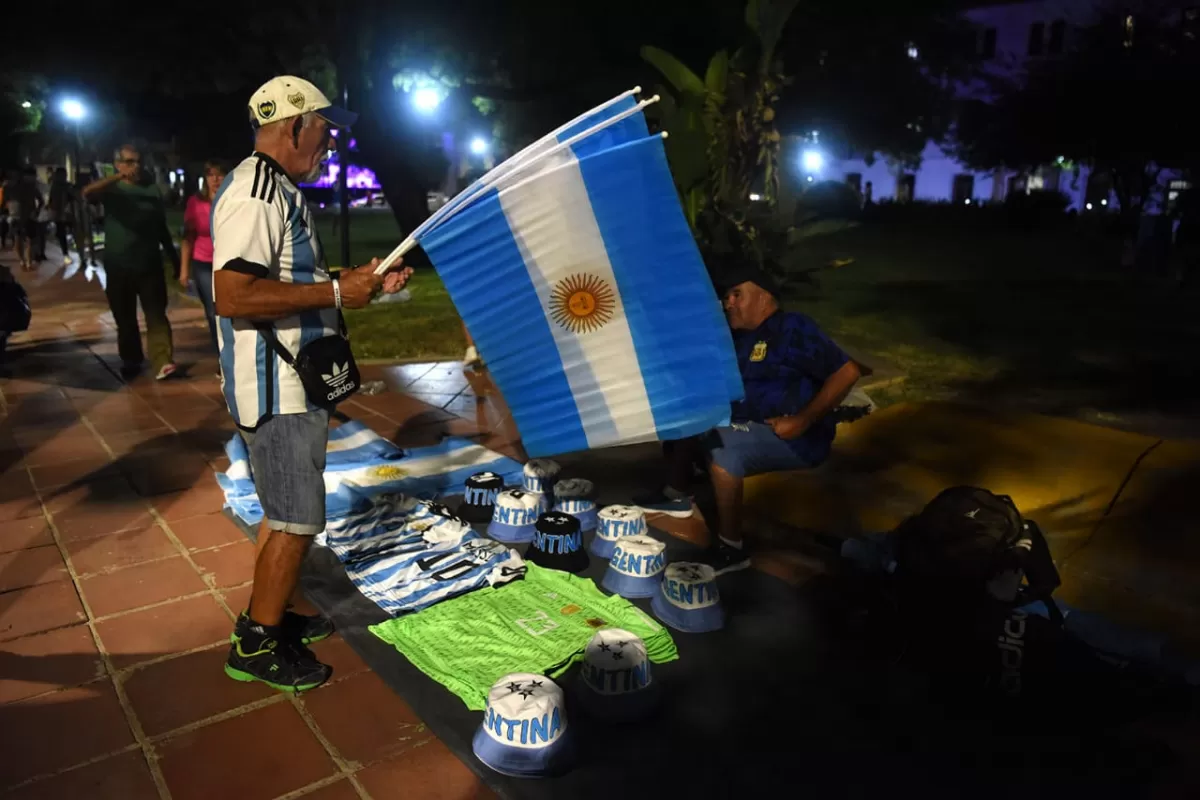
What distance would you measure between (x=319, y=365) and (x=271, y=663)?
3.63 feet

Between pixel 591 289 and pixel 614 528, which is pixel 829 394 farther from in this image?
pixel 591 289

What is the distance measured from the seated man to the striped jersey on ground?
1046 millimetres

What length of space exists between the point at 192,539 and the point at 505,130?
167ft

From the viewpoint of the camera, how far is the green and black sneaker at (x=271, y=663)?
10.1 ft

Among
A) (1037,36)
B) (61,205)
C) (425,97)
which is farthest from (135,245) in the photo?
(1037,36)

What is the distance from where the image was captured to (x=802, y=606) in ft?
12.3

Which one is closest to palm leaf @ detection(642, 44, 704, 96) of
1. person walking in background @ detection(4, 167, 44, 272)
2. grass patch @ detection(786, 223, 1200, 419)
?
grass patch @ detection(786, 223, 1200, 419)

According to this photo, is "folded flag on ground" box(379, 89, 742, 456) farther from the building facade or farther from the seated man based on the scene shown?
the building facade

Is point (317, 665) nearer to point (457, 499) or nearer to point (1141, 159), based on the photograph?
point (457, 499)

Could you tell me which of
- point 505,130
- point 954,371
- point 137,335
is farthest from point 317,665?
point 505,130

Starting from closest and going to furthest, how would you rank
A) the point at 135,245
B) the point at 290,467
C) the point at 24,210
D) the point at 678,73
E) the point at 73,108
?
1. the point at 290,467
2. the point at 678,73
3. the point at 135,245
4. the point at 24,210
5. the point at 73,108

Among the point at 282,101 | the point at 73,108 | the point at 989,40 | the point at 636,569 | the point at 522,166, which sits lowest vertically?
the point at 636,569

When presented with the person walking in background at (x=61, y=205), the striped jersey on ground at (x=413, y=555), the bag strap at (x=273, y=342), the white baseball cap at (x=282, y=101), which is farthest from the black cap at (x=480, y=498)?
the person walking in background at (x=61, y=205)

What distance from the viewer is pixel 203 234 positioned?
7.36 metres
